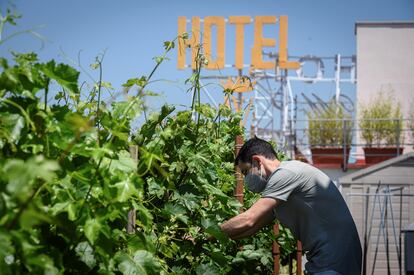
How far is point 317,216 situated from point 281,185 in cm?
29

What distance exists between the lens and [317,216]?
13.8 ft

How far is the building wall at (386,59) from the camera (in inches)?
987

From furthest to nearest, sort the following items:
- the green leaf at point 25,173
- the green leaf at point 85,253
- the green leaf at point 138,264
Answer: the green leaf at point 138,264 → the green leaf at point 85,253 → the green leaf at point 25,173

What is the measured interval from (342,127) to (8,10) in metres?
15.5

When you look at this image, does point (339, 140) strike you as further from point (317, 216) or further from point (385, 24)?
point (317, 216)

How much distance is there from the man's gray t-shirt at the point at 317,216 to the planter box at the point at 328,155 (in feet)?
43.7

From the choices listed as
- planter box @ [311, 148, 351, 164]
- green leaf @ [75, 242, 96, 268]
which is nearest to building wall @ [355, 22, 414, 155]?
planter box @ [311, 148, 351, 164]

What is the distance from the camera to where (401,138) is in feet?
60.3

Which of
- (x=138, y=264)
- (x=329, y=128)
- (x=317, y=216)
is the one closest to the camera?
(x=138, y=264)

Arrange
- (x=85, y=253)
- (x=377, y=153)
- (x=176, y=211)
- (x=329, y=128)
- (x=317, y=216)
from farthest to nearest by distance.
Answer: (x=377, y=153), (x=329, y=128), (x=317, y=216), (x=176, y=211), (x=85, y=253)

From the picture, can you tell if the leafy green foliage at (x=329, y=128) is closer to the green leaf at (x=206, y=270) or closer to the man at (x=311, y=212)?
the man at (x=311, y=212)

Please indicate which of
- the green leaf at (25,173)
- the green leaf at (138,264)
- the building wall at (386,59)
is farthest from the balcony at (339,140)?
the green leaf at (25,173)

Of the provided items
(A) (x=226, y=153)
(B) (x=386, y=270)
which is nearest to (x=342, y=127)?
(B) (x=386, y=270)

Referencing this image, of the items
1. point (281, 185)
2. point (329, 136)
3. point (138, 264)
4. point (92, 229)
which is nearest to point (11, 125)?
point (92, 229)
